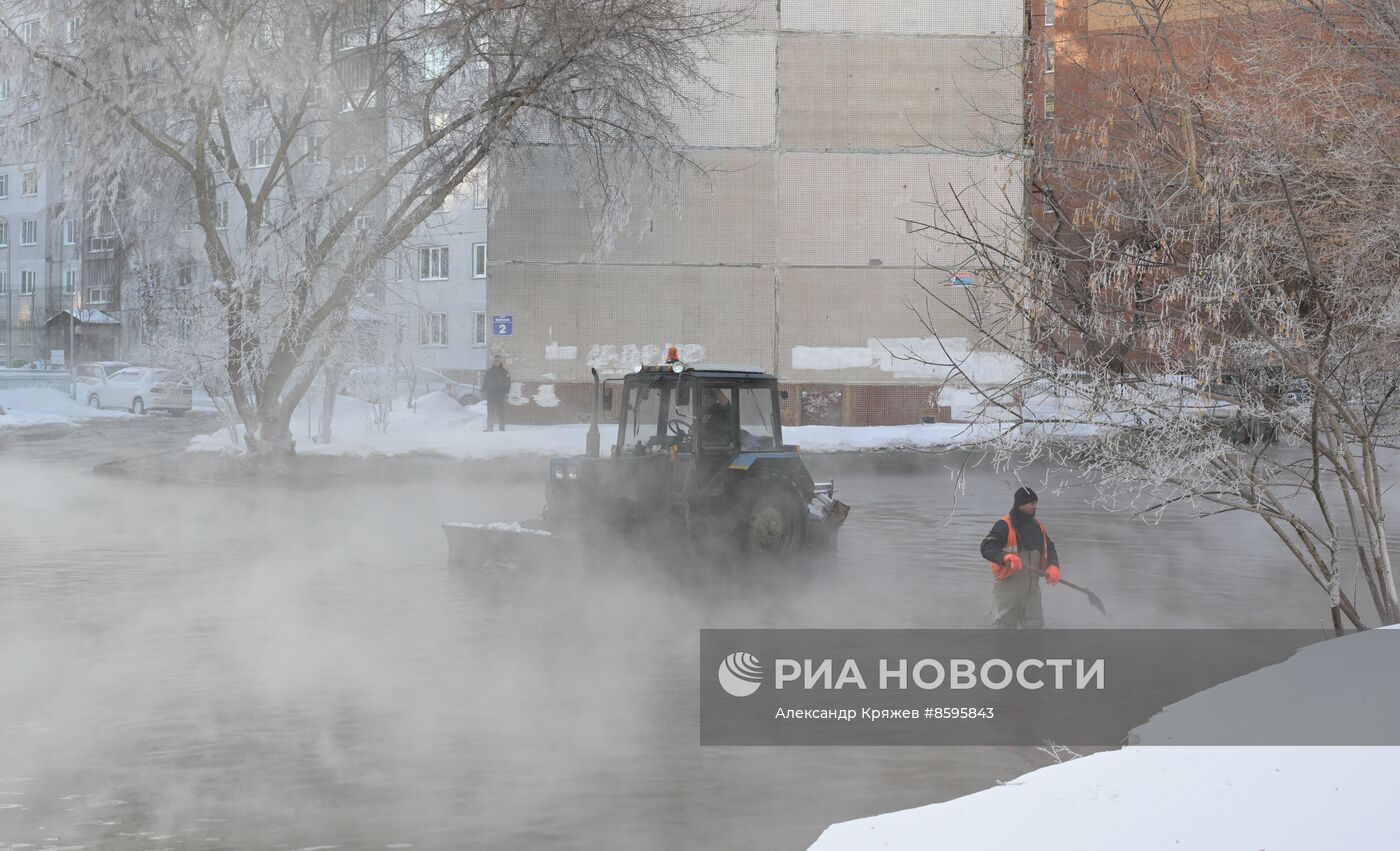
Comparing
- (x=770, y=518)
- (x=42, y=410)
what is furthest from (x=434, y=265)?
(x=770, y=518)

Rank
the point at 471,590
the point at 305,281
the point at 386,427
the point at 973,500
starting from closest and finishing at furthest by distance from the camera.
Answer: the point at 471,590
the point at 973,500
the point at 305,281
the point at 386,427

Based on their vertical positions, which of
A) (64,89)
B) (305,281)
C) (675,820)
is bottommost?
(675,820)

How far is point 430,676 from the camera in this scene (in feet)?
31.4

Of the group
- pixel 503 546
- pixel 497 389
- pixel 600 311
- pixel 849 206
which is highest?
pixel 849 206

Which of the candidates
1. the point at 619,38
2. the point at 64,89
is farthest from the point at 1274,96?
the point at 64,89

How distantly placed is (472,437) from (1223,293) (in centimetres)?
2272

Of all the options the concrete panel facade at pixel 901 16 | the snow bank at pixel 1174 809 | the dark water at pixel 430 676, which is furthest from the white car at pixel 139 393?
the snow bank at pixel 1174 809

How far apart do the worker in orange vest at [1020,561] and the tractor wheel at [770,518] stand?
421cm

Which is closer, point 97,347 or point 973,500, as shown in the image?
point 973,500

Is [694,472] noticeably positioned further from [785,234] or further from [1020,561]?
[785,234]

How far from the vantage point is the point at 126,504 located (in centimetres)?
2062

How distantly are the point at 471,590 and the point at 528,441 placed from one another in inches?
631

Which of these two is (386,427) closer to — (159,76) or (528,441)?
(528,441)

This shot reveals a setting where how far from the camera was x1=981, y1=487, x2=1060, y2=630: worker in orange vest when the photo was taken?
9.99 m
